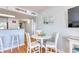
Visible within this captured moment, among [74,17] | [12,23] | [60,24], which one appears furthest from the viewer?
[12,23]

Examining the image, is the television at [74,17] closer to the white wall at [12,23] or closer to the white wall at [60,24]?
the white wall at [60,24]

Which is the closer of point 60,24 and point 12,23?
point 60,24

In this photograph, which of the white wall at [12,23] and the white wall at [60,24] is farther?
the white wall at [12,23]

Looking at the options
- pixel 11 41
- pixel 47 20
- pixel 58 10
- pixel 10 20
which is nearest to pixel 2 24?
pixel 10 20

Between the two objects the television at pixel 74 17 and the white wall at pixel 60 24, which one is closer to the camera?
the television at pixel 74 17

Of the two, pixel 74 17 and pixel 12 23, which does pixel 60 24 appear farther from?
pixel 12 23

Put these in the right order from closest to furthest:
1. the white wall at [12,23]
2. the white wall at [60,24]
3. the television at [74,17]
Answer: the television at [74,17]
the white wall at [60,24]
the white wall at [12,23]

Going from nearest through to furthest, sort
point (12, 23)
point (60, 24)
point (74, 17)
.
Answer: point (74, 17) < point (60, 24) < point (12, 23)

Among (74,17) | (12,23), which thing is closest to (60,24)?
(74,17)

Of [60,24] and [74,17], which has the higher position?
[74,17]

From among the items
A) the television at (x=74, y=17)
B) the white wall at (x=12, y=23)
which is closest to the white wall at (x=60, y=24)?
the television at (x=74, y=17)

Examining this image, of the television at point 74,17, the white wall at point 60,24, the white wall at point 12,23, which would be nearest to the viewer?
the television at point 74,17

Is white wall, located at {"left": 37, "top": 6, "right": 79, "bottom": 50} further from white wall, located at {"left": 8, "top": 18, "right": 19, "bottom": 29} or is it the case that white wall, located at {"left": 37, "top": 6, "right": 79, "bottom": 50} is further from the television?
white wall, located at {"left": 8, "top": 18, "right": 19, "bottom": 29}
